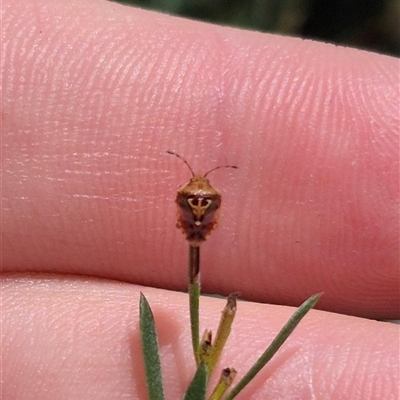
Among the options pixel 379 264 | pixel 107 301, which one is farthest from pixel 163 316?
pixel 379 264

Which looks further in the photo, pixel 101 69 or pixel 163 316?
pixel 101 69

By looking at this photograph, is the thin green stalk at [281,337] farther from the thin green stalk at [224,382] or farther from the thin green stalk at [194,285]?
the thin green stalk at [194,285]

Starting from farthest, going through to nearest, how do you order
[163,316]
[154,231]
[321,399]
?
1. [154,231]
2. [163,316]
3. [321,399]

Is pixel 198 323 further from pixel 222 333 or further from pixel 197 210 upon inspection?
pixel 197 210

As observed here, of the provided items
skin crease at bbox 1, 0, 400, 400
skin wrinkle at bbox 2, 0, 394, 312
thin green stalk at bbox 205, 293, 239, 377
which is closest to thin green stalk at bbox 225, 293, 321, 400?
thin green stalk at bbox 205, 293, 239, 377

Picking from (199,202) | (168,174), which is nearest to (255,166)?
(168,174)

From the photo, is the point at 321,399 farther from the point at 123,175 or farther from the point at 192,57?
the point at 192,57
